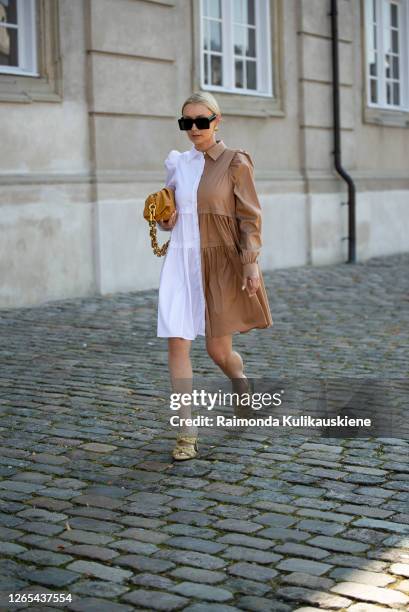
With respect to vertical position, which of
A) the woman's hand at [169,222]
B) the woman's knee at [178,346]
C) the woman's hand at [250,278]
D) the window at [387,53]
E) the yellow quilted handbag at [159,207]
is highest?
the window at [387,53]

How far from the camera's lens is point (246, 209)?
17.3 ft

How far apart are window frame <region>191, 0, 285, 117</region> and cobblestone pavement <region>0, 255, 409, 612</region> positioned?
20.0 feet

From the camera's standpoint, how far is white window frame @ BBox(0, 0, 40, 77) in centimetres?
1128

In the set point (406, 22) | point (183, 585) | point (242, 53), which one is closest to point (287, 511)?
point (183, 585)

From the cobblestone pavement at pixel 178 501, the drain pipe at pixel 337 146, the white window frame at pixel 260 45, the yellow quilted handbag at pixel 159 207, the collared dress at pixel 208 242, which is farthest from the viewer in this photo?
the drain pipe at pixel 337 146

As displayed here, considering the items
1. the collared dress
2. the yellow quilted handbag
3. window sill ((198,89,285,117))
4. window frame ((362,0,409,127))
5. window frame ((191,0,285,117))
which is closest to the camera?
the yellow quilted handbag

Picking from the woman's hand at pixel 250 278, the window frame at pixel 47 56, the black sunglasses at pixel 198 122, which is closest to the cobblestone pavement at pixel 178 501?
the woman's hand at pixel 250 278

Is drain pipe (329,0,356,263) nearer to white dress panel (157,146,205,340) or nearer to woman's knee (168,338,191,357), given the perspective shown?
white dress panel (157,146,205,340)

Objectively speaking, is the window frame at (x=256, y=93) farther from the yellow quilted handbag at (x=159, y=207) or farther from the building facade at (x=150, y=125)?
the yellow quilted handbag at (x=159, y=207)

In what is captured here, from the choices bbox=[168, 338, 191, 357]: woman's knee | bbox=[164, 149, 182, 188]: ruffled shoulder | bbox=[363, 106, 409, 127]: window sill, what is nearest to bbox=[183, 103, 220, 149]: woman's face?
bbox=[164, 149, 182, 188]: ruffled shoulder

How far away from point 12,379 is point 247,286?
2.53 m

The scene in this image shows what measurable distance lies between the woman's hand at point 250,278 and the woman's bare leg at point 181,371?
0.39 metres

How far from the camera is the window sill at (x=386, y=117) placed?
55.5 feet

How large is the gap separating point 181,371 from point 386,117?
42.6 feet
